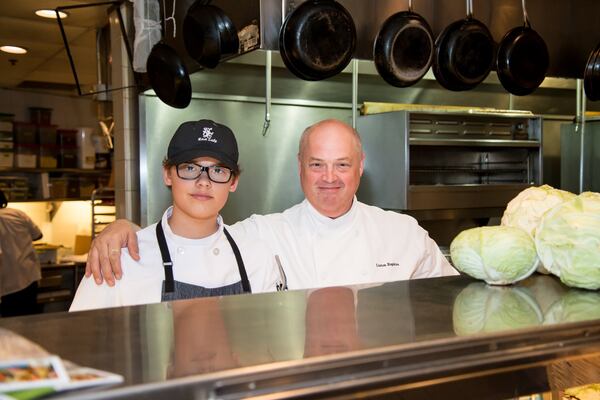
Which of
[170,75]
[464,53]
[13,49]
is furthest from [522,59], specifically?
[13,49]

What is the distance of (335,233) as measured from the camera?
2.59 metres

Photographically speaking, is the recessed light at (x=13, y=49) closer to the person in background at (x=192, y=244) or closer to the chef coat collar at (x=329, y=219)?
the chef coat collar at (x=329, y=219)

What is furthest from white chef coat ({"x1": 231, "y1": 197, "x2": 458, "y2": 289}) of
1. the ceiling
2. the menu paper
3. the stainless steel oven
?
the ceiling

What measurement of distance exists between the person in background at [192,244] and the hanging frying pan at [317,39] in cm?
60

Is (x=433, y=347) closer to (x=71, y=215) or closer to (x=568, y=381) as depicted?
(x=568, y=381)

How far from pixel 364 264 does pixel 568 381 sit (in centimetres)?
163

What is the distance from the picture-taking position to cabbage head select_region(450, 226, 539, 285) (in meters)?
1.16

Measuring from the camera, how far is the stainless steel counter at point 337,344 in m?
0.69

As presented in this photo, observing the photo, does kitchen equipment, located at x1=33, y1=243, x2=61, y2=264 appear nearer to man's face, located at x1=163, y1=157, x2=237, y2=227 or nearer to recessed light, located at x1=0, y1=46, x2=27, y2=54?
recessed light, located at x1=0, y1=46, x2=27, y2=54

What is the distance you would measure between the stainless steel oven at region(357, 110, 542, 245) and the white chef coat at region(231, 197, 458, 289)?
117 centimetres

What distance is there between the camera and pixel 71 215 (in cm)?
777

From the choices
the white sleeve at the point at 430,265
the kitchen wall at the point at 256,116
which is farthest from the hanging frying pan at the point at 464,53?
the kitchen wall at the point at 256,116

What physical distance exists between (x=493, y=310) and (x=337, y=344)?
346 mm

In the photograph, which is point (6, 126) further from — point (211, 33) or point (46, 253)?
point (211, 33)
